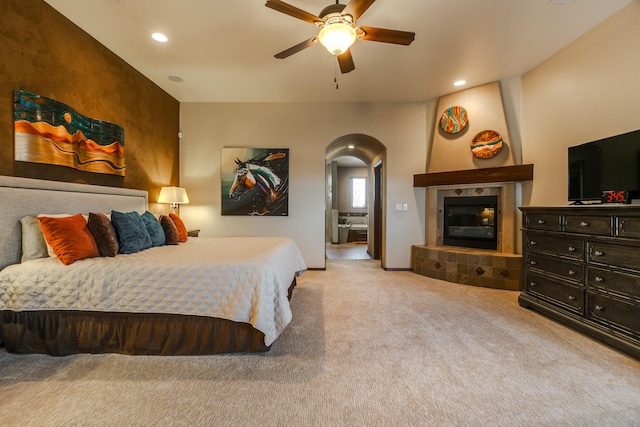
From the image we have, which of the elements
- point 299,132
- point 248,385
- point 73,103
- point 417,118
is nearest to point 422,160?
point 417,118

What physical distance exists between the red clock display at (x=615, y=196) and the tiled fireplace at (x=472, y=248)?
52.7 inches

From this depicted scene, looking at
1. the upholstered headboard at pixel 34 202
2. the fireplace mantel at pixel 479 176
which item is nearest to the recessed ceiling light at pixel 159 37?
the upholstered headboard at pixel 34 202

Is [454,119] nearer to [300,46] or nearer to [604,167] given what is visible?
[604,167]

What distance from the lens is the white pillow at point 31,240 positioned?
77.8 inches

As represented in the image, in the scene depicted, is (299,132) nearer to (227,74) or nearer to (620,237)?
(227,74)

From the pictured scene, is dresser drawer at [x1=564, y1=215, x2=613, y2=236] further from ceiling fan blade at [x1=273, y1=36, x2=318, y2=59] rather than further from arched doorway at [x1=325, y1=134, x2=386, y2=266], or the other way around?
ceiling fan blade at [x1=273, y1=36, x2=318, y2=59]

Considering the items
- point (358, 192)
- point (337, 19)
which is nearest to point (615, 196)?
point (337, 19)

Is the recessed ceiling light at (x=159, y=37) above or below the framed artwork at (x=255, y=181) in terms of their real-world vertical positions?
above

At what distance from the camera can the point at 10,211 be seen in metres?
1.95

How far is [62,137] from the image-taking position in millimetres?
2416

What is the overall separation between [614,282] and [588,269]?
20 centimetres

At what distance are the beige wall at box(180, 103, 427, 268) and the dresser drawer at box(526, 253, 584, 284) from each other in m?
1.81

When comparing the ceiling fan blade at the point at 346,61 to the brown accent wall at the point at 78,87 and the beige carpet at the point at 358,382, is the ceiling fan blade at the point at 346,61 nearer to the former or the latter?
the beige carpet at the point at 358,382

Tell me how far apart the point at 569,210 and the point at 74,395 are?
4002 mm
